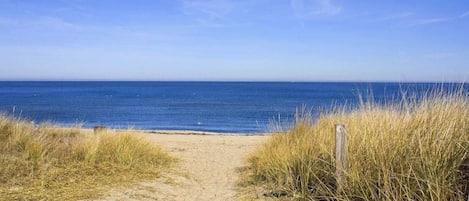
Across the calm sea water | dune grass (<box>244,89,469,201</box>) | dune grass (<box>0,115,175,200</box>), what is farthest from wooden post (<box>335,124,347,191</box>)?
dune grass (<box>0,115,175,200</box>)

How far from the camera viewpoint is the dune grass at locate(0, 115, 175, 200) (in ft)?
22.2

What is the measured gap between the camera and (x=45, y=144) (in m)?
9.07

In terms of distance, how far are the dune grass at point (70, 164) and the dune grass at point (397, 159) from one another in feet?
9.38

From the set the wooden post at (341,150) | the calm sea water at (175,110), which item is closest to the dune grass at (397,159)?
the wooden post at (341,150)

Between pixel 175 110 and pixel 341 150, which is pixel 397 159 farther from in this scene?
pixel 175 110

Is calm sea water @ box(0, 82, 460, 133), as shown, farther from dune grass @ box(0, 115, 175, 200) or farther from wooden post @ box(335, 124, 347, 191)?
dune grass @ box(0, 115, 175, 200)

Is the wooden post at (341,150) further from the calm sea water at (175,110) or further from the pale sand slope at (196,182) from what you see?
the pale sand slope at (196,182)

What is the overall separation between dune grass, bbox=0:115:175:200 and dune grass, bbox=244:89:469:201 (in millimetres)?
2859

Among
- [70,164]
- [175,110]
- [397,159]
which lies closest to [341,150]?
[397,159]

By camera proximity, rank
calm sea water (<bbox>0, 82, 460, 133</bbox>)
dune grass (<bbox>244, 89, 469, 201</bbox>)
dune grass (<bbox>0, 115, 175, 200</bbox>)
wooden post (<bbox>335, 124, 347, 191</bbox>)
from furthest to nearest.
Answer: calm sea water (<bbox>0, 82, 460, 133</bbox>)
dune grass (<bbox>0, 115, 175, 200</bbox>)
wooden post (<bbox>335, 124, 347, 191</bbox>)
dune grass (<bbox>244, 89, 469, 201</bbox>)

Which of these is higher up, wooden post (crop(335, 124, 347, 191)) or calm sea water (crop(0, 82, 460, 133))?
wooden post (crop(335, 124, 347, 191))

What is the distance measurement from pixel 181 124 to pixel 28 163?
2660cm

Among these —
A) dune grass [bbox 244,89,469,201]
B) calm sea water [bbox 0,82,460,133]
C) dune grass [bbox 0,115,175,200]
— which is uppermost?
dune grass [bbox 244,89,469,201]

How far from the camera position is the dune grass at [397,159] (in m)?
4.68
